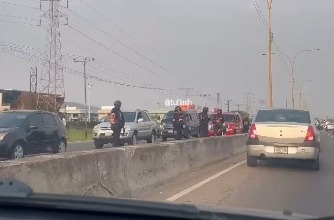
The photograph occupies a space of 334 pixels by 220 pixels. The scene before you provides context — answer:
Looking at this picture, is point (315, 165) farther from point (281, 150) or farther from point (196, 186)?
point (196, 186)

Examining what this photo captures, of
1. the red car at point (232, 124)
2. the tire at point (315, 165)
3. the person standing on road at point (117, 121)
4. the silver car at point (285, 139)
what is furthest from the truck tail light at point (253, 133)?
the red car at point (232, 124)

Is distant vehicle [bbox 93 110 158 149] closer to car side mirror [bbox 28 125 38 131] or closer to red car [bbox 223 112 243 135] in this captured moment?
red car [bbox 223 112 243 135]

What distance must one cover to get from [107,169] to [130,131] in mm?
18568

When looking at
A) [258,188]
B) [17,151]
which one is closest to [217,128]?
[17,151]

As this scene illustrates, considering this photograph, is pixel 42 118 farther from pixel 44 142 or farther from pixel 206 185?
pixel 206 185

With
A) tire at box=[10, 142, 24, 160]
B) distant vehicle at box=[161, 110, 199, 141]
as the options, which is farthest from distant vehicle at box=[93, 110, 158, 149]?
tire at box=[10, 142, 24, 160]

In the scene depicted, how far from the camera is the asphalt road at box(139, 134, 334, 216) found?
10.9 m

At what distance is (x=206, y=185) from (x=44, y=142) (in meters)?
7.52

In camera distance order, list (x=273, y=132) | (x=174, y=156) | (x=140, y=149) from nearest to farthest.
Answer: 1. (x=140, y=149)
2. (x=174, y=156)
3. (x=273, y=132)

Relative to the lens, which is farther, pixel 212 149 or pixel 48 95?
pixel 48 95

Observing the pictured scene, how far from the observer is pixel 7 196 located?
→ 4012mm

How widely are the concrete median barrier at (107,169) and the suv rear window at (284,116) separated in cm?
222

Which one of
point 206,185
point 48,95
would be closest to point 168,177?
point 206,185

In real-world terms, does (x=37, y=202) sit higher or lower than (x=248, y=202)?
higher
